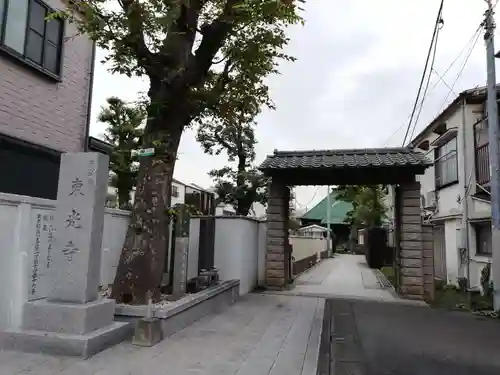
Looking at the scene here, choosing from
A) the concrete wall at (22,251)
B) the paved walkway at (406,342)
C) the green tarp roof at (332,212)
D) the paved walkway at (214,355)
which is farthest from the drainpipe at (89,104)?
the green tarp roof at (332,212)

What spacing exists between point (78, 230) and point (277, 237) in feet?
21.7

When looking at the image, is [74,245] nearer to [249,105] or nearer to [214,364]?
[214,364]

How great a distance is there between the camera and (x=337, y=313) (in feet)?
28.0

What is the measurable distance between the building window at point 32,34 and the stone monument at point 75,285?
405 cm

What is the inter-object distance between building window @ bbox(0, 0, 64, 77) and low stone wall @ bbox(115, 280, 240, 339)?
5460 millimetres

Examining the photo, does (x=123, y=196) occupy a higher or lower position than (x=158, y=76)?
lower

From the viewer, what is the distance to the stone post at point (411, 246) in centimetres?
1016

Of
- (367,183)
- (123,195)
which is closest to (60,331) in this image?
(367,183)

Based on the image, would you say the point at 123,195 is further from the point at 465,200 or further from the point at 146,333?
the point at 465,200

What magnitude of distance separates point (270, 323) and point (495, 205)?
535 cm

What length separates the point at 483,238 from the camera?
457 inches

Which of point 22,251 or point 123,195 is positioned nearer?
point 22,251

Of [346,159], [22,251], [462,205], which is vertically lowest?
[22,251]

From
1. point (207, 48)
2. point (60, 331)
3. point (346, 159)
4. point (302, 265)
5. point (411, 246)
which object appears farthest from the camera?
point (302, 265)
